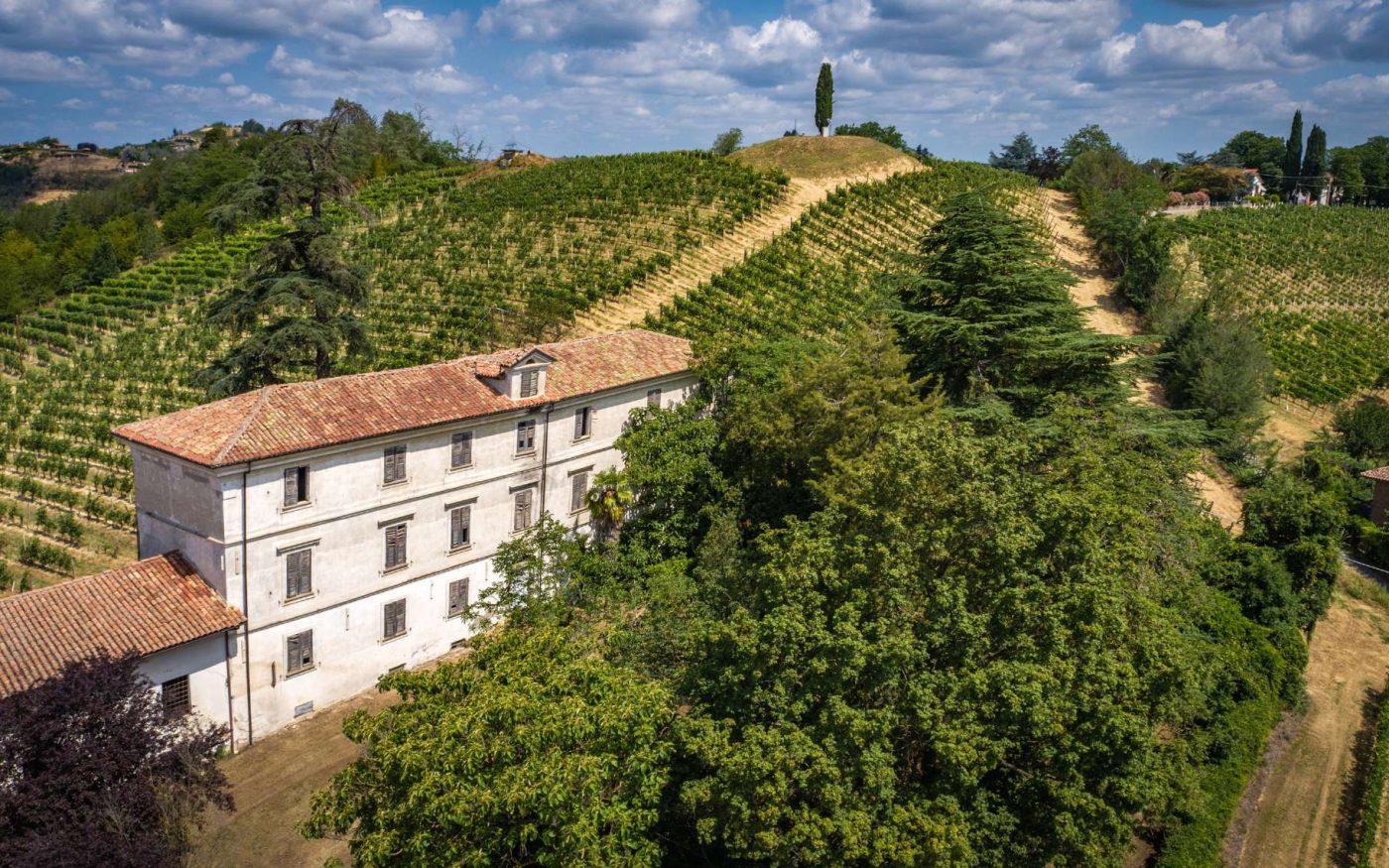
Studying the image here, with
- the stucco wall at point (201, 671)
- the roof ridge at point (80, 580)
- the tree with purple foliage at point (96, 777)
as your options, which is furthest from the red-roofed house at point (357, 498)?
the tree with purple foliage at point (96, 777)

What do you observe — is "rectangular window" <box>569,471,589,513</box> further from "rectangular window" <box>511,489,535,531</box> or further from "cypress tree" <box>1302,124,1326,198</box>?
"cypress tree" <box>1302,124,1326,198</box>

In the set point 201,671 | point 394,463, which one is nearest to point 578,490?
point 394,463

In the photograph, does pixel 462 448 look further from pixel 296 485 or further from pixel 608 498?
pixel 608 498

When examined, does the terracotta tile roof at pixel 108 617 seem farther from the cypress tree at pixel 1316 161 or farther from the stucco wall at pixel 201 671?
the cypress tree at pixel 1316 161

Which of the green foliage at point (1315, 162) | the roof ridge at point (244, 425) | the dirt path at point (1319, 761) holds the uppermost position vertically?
the green foliage at point (1315, 162)

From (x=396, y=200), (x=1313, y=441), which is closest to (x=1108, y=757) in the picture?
(x=1313, y=441)

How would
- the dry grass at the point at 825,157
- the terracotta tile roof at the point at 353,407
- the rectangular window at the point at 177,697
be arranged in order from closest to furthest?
the rectangular window at the point at 177,697 < the terracotta tile roof at the point at 353,407 < the dry grass at the point at 825,157

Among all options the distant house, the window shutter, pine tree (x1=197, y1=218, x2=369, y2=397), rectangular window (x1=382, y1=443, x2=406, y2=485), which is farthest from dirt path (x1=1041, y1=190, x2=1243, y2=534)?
pine tree (x1=197, y1=218, x2=369, y2=397)
